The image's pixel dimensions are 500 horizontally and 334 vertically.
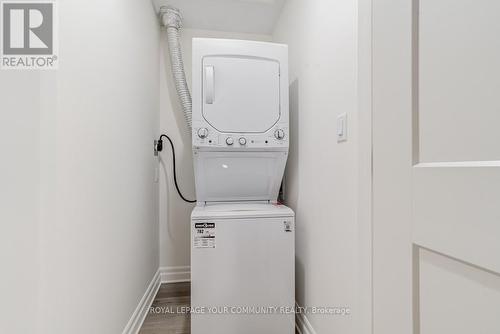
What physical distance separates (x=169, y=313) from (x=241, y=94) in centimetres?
172

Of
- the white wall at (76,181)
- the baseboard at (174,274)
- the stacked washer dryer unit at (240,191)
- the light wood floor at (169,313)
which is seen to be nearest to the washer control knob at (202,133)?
the stacked washer dryer unit at (240,191)

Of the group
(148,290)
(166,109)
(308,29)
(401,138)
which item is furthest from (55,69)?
(148,290)

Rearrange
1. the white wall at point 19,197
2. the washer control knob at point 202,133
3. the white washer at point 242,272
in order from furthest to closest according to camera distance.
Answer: the washer control knob at point 202,133, the white washer at point 242,272, the white wall at point 19,197

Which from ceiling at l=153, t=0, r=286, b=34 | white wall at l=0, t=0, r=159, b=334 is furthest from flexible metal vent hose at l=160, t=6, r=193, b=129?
white wall at l=0, t=0, r=159, b=334

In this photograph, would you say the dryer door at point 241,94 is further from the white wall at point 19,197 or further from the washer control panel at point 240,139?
the white wall at point 19,197

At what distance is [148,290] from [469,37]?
2.25m

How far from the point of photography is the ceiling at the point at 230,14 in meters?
1.96

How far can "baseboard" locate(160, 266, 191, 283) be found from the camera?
226cm

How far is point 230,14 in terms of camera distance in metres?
2.09

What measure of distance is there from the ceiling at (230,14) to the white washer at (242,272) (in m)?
1.77

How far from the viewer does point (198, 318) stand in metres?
1.37

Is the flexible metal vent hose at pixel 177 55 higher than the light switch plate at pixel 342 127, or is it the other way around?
the flexible metal vent hose at pixel 177 55

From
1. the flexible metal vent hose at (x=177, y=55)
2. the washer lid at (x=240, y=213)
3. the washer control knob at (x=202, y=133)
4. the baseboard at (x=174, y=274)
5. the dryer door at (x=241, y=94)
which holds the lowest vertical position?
the baseboard at (x=174, y=274)

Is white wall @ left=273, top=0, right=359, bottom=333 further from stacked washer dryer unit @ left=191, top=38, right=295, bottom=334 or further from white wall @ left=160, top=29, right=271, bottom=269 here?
white wall @ left=160, top=29, right=271, bottom=269
